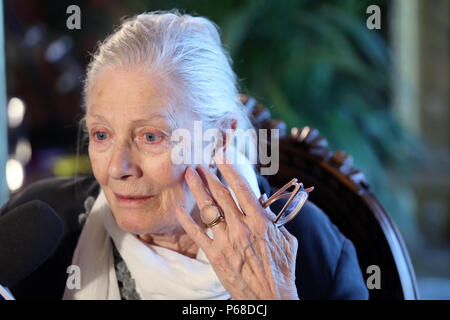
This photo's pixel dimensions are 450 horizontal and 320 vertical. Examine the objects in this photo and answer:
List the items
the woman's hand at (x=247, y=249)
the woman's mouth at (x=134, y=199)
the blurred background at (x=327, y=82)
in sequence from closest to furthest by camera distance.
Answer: the woman's hand at (x=247, y=249) → the woman's mouth at (x=134, y=199) → the blurred background at (x=327, y=82)

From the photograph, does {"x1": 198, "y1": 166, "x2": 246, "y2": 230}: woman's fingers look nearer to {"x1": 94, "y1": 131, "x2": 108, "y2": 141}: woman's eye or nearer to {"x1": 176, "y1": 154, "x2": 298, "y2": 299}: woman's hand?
{"x1": 176, "y1": 154, "x2": 298, "y2": 299}: woman's hand

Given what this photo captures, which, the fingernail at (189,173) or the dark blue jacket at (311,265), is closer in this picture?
the fingernail at (189,173)

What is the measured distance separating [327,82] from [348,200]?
1.02m

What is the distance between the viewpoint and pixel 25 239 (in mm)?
746

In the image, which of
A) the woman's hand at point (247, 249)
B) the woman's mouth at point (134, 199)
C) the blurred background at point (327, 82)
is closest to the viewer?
the woman's hand at point (247, 249)

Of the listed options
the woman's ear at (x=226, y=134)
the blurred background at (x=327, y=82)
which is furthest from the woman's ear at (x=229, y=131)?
the blurred background at (x=327, y=82)

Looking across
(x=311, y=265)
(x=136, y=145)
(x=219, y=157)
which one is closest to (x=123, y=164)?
(x=136, y=145)

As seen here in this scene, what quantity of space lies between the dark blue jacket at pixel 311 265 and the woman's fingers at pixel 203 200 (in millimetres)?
130

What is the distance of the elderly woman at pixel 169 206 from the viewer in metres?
0.70

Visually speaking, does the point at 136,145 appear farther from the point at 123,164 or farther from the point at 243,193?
the point at 243,193

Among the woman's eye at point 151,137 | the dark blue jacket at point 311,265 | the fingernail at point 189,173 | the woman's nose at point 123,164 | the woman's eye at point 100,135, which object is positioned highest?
the woman's eye at point 100,135

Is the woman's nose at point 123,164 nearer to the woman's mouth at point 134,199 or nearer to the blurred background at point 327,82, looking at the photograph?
the woman's mouth at point 134,199

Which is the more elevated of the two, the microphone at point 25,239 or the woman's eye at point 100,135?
the woman's eye at point 100,135

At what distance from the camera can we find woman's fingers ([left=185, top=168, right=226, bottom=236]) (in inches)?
27.5
